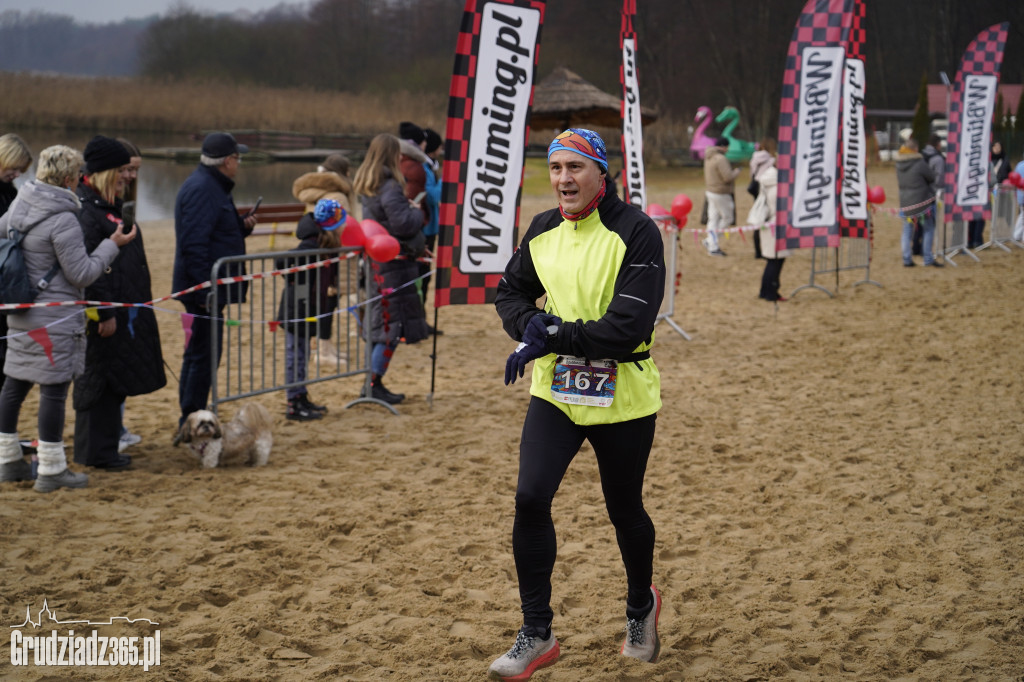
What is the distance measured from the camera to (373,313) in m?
6.99

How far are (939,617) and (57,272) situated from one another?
181 inches

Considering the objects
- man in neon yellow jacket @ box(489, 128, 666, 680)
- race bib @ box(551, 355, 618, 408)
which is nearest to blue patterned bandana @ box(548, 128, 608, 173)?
man in neon yellow jacket @ box(489, 128, 666, 680)

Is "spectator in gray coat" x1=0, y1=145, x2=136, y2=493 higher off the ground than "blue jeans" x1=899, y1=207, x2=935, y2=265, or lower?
lower

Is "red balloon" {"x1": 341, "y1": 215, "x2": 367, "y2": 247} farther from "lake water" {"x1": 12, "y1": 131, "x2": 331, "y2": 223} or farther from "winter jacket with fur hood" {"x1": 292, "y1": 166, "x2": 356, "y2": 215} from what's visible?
"lake water" {"x1": 12, "y1": 131, "x2": 331, "y2": 223}

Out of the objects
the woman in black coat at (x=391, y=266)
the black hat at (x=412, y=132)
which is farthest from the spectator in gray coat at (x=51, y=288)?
the black hat at (x=412, y=132)

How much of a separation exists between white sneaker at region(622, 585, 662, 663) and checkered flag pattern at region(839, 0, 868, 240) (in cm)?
767

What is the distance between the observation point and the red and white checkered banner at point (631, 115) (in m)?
7.82

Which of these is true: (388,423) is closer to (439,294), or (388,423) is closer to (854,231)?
(439,294)

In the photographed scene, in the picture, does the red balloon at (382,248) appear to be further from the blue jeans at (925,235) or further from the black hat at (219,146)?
the blue jeans at (925,235)

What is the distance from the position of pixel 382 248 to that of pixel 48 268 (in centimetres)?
232

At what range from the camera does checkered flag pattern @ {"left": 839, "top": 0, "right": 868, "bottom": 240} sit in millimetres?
9719

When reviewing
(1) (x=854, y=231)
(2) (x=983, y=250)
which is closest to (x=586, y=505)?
(1) (x=854, y=231)

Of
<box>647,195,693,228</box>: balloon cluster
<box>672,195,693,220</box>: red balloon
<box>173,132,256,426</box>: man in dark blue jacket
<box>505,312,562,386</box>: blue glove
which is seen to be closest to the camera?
<box>505,312,562,386</box>: blue glove

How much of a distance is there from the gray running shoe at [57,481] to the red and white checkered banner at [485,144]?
244 cm
